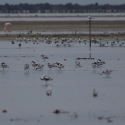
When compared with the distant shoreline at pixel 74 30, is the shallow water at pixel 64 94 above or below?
above

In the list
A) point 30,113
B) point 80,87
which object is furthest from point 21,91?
point 30,113

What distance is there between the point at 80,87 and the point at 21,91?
191 cm

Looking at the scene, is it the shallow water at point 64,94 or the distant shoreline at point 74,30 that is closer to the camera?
the shallow water at point 64,94

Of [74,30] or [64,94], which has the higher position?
[64,94]

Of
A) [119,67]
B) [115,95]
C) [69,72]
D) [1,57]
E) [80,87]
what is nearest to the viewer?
[115,95]

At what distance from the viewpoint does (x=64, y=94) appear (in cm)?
1758

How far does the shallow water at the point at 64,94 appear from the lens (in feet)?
47.6

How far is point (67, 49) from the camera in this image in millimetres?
34188

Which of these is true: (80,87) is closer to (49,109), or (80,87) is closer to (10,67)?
(49,109)

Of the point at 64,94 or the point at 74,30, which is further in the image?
the point at 74,30

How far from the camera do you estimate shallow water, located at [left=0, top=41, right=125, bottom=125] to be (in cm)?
1451

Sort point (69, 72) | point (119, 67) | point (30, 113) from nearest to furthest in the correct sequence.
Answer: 1. point (30, 113)
2. point (69, 72)
3. point (119, 67)

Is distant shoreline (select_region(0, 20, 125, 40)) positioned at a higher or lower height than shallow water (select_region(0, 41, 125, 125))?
lower

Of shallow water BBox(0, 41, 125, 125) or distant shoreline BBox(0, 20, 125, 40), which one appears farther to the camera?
distant shoreline BBox(0, 20, 125, 40)
